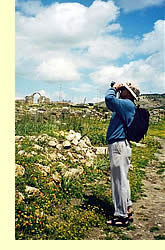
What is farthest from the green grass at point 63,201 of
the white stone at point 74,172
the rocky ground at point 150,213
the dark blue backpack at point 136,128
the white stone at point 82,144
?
the dark blue backpack at point 136,128

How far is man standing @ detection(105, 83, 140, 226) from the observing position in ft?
18.9

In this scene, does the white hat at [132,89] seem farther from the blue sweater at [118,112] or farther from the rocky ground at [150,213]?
the rocky ground at [150,213]

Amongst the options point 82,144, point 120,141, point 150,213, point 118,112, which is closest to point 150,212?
point 150,213

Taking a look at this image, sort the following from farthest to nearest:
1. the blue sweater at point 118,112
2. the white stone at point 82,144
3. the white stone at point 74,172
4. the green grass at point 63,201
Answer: the white stone at point 82,144 < the white stone at point 74,172 < the blue sweater at point 118,112 < the green grass at point 63,201

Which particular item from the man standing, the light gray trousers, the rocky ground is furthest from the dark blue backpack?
the rocky ground

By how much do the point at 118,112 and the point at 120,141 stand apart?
0.56m

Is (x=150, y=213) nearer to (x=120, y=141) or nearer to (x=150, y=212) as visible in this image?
(x=150, y=212)

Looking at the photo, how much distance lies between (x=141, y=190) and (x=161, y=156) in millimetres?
6435

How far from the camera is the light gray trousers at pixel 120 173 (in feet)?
19.1

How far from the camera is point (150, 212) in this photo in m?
7.02

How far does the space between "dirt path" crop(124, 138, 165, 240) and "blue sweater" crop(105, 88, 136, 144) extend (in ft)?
6.09

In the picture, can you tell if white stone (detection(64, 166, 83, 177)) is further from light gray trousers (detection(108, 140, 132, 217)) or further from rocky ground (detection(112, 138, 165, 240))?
light gray trousers (detection(108, 140, 132, 217))

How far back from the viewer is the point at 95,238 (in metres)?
5.48

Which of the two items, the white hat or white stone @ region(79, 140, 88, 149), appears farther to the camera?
white stone @ region(79, 140, 88, 149)
